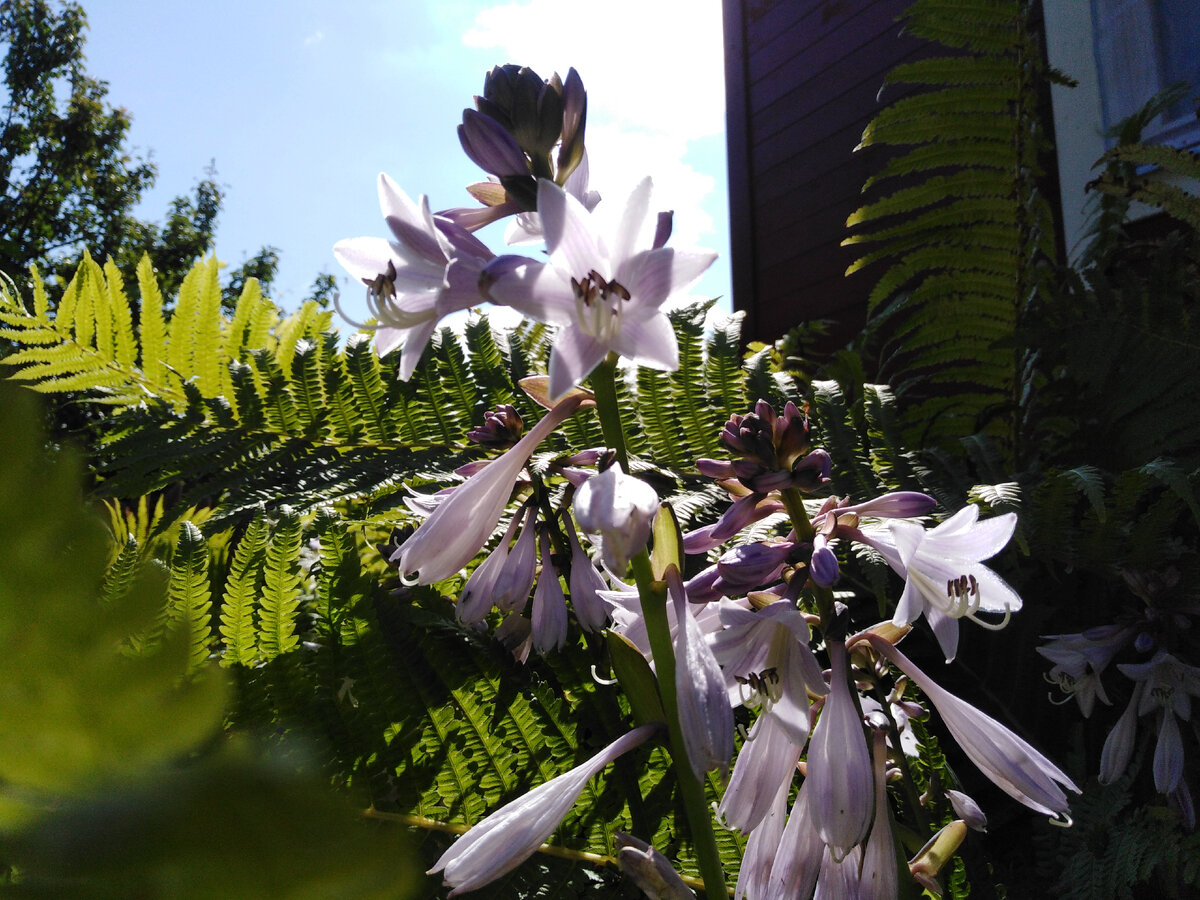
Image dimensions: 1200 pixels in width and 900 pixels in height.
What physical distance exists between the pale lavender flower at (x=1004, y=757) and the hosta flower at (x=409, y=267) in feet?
1.63

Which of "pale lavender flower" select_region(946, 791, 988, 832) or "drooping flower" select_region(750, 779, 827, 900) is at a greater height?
"drooping flower" select_region(750, 779, 827, 900)

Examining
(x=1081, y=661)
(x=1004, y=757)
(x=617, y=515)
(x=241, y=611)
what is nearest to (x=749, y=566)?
(x=617, y=515)

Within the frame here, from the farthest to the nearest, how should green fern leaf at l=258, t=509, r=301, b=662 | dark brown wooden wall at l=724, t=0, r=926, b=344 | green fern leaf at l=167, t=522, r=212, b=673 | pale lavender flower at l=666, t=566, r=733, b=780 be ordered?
dark brown wooden wall at l=724, t=0, r=926, b=344 → green fern leaf at l=258, t=509, r=301, b=662 → green fern leaf at l=167, t=522, r=212, b=673 → pale lavender flower at l=666, t=566, r=733, b=780

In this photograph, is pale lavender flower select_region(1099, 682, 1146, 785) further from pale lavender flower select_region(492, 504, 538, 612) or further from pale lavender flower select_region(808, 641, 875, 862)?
pale lavender flower select_region(492, 504, 538, 612)

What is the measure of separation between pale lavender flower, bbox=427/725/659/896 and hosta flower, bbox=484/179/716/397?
313 millimetres

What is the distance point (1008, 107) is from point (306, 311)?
6.82 ft

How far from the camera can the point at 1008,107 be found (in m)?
2.48

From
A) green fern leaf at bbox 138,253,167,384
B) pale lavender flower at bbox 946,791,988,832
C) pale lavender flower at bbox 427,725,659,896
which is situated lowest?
pale lavender flower at bbox 946,791,988,832

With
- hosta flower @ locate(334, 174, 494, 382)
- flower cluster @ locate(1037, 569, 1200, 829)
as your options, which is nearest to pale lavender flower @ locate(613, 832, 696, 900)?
hosta flower @ locate(334, 174, 494, 382)

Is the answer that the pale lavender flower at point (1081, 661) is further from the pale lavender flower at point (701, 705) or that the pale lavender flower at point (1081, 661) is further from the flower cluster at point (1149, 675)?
the pale lavender flower at point (701, 705)

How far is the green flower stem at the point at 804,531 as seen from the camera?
760mm

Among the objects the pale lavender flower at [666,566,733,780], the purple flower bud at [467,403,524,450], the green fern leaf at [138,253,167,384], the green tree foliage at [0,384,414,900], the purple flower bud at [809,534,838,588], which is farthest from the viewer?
the green fern leaf at [138,253,167,384]

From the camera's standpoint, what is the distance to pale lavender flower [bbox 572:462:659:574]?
0.61m

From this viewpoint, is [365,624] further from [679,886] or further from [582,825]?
[679,886]
